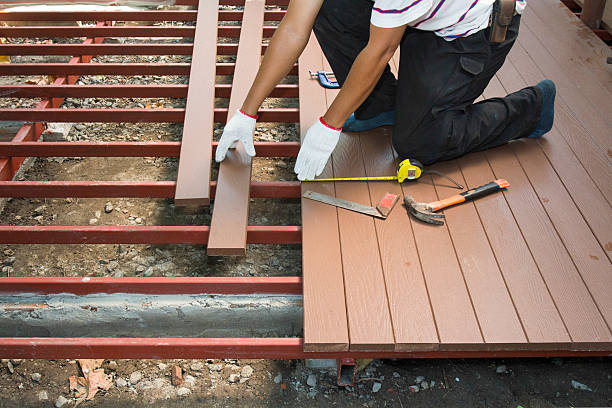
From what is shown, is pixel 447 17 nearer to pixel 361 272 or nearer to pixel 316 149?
pixel 316 149

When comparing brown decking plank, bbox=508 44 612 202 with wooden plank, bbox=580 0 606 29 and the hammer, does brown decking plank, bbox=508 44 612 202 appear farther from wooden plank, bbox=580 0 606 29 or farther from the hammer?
wooden plank, bbox=580 0 606 29

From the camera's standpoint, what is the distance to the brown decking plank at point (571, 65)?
3.35 meters

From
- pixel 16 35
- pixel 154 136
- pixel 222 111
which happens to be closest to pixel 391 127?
pixel 222 111

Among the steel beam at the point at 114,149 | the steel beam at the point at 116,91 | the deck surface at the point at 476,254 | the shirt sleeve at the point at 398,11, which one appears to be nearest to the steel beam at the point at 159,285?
the deck surface at the point at 476,254

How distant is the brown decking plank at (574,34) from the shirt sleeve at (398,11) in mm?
1804

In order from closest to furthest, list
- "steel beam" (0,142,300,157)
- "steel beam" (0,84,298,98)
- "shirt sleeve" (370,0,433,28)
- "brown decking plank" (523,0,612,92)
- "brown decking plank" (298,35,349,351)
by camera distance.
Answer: "brown decking plank" (298,35,349,351) < "shirt sleeve" (370,0,433,28) < "steel beam" (0,142,300,157) < "steel beam" (0,84,298,98) < "brown decking plank" (523,0,612,92)

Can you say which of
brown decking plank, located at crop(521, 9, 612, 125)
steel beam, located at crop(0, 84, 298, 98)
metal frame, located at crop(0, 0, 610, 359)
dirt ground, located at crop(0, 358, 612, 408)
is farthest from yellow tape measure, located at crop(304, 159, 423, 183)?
brown decking plank, located at crop(521, 9, 612, 125)

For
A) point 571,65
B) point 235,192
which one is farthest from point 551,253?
point 571,65

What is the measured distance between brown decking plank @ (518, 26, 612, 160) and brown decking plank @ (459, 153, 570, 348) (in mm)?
695

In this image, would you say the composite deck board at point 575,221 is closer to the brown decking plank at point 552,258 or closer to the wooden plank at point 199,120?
the brown decking plank at point 552,258

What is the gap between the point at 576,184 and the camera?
2.78 m

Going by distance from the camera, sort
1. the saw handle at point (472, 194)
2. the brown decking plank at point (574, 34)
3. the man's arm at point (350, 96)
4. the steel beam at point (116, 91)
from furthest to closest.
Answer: the brown decking plank at point (574, 34) < the steel beam at point (116, 91) < the saw handle at point (472, 194) < the man's arm at point (350, 96)

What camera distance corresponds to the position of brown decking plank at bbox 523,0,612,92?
371 centimetres

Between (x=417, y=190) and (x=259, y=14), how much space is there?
2184mm
